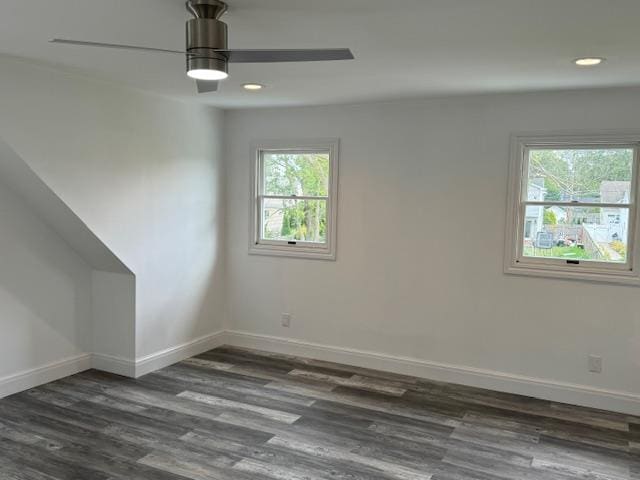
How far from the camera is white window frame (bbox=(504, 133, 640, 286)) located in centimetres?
390

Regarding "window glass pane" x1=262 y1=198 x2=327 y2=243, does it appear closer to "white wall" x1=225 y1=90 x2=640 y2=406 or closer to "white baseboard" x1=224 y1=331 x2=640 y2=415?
"white wall" x1=225 y1=90 x2=640 y2=406

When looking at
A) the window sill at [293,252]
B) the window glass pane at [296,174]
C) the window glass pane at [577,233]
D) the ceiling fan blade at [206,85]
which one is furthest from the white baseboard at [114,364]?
the window glass pane at [577,233]

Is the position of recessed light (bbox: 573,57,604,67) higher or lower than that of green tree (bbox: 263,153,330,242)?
higher

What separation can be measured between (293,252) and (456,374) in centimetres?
179

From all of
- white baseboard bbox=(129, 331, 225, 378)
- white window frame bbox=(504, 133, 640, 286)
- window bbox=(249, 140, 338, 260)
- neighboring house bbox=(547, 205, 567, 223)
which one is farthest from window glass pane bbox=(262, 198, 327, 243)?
neighboring house bbox=(547, 205, 567, 223)

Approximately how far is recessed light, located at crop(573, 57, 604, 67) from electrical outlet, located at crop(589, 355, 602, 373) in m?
2.12

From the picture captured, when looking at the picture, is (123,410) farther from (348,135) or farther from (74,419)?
(348,135)

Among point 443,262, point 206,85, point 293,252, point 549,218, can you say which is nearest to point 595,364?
point 549,218

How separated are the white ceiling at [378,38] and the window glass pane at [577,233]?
93cm

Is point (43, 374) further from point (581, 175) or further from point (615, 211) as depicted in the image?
point (615, 211)

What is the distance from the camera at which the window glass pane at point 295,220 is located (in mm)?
5047

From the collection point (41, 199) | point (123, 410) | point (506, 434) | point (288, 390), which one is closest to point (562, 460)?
point (506, 434)

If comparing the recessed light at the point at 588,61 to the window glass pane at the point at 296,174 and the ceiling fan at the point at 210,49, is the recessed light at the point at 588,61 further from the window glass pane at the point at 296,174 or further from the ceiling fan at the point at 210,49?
the window glass pane at the point at 296,174

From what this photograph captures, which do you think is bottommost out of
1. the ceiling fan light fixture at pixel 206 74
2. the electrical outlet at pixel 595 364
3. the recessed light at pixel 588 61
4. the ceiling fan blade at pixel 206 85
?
the electrical outlet at pixel 595 364
